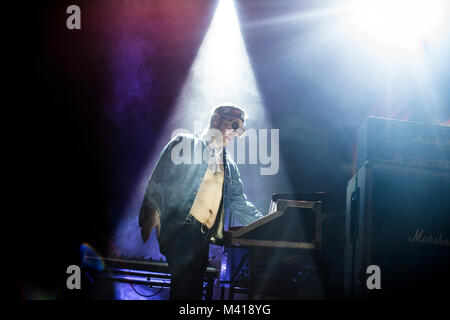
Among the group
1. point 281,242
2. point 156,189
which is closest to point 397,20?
point 281,242

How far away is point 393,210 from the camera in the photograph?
90.0 inches

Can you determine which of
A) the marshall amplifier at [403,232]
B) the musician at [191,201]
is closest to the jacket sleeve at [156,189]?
the musician at [191,201]

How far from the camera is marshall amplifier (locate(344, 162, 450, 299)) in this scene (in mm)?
2154

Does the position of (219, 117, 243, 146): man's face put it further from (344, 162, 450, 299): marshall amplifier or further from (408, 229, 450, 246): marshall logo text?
(408, 229, 450, 246): marshall logo text

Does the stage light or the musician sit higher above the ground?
the stage light

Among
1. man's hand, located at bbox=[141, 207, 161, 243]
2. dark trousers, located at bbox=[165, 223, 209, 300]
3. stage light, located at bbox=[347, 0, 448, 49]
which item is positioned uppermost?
stage light, located at bbox=[347, 0, 448, 49]

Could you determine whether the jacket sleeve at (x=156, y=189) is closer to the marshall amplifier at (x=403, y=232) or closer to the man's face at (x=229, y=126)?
the man's face at (x=229, y=126)

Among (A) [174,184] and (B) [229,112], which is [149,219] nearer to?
(A) [174,184]

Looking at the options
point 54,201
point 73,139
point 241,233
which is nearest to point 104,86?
point 73,139

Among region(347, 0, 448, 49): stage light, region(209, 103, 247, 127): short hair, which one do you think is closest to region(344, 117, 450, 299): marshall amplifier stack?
region(209, 103, 247, 127): short hair

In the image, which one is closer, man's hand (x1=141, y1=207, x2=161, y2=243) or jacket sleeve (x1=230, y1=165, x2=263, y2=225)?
man's hand (x1=141, y1=207, x2=161, y2=243)
